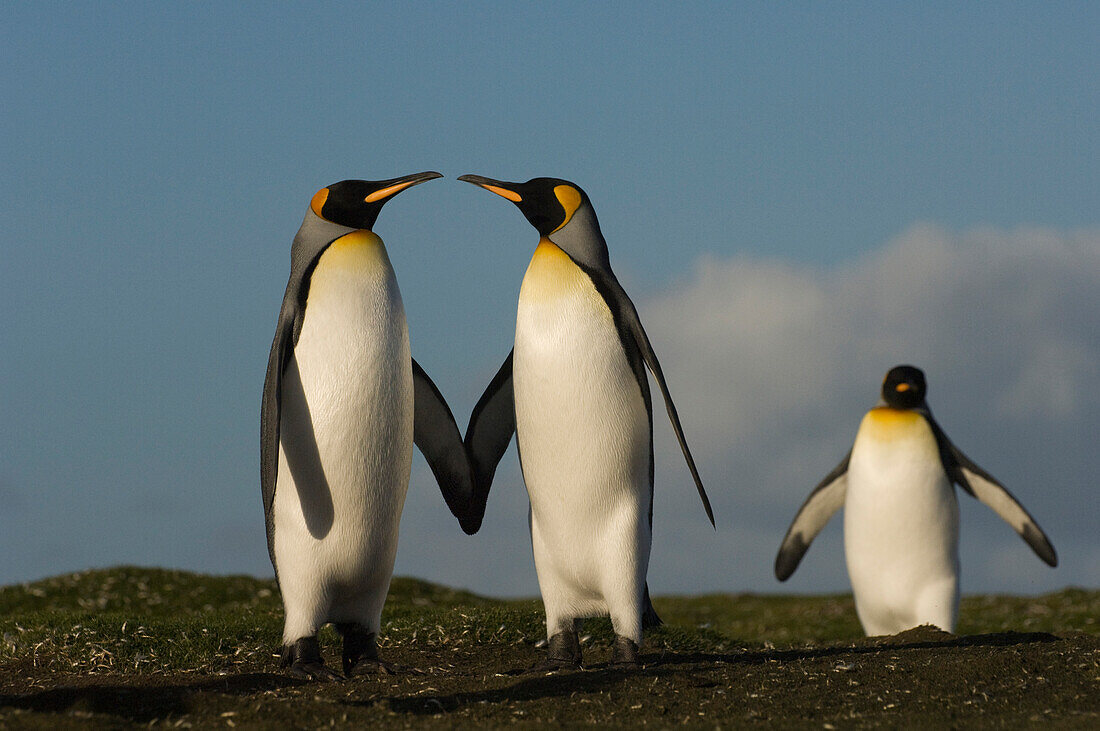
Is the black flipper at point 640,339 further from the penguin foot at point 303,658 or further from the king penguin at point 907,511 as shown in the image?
the king penguin at point 907,511

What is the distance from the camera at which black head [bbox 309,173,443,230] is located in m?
7.19

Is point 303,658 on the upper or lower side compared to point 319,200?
lower

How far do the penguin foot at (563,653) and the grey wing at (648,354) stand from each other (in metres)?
1.14

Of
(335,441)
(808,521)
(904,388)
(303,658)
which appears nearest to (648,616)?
(303,658)

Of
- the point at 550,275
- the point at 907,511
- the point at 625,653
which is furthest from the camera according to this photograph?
the point at 907,511

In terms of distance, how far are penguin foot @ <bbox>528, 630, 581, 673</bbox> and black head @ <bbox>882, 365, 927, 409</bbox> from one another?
5119 mm

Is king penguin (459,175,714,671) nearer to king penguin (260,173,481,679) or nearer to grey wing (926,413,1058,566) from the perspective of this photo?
king penguin (260,173,481,679)

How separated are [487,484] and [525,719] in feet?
8.33

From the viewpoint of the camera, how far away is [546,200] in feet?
23.2

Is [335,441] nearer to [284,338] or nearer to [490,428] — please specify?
[284,338]

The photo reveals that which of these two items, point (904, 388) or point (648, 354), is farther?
point (904, 388)

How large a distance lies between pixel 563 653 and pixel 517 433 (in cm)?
138

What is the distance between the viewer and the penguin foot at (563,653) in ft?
22.6

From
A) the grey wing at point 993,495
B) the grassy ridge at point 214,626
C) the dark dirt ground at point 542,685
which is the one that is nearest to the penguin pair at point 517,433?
the dark dirt ground at point 542,685
